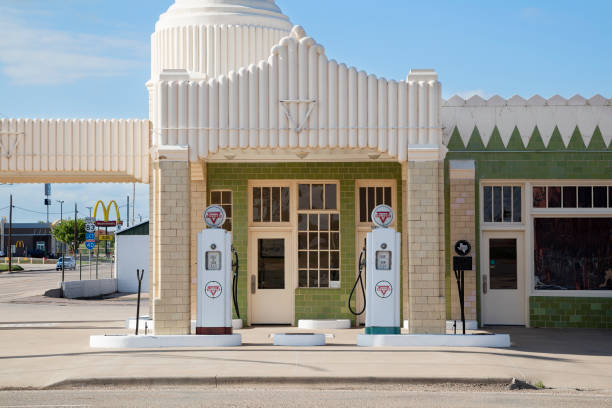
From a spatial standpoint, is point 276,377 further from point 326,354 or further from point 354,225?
point 354,225

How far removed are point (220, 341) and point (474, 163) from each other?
22.1ft

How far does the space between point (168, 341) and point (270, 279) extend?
14.6 feet

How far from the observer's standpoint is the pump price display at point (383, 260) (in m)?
13.9

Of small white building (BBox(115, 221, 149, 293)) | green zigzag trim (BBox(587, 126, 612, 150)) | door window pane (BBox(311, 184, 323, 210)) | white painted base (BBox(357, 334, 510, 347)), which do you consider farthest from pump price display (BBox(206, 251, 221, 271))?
small white building (BBox(115, 221, 149, 293))

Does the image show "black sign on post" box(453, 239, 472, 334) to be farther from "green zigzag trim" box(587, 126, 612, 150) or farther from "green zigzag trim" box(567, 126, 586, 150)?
"green zigzag trim" box(587, 126, 612, 150)

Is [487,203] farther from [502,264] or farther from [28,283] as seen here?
[28,283]

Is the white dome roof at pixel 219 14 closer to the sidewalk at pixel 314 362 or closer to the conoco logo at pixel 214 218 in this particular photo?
the conoco logo at pixel 214 218

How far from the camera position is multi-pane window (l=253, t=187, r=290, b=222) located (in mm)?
17875

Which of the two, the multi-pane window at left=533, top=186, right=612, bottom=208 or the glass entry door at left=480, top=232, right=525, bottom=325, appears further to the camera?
the glass entry door at left=480, top=232, right=525, bottom=325

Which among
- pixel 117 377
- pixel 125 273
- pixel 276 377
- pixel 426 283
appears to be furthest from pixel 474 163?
pixel 125 273

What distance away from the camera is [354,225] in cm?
1758

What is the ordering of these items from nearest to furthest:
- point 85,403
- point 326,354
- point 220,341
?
point 85,403
point 326,354
point 220,341

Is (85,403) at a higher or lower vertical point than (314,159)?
lower

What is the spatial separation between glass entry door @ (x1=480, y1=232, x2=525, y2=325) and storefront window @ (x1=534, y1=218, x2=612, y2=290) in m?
0.39
